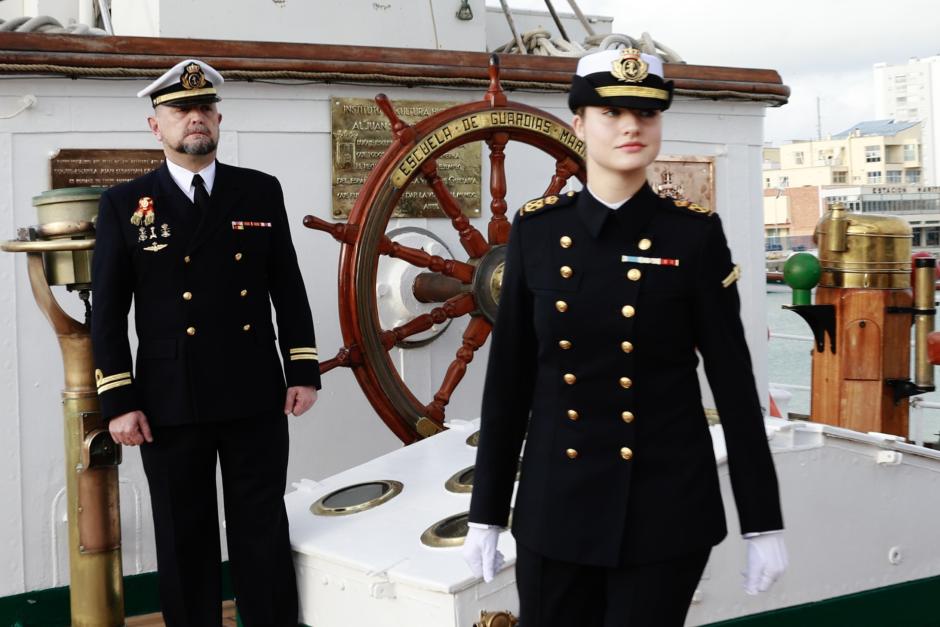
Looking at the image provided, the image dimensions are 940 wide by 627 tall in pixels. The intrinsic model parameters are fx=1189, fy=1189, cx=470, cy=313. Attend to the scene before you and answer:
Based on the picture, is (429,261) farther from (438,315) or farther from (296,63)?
(296,63)

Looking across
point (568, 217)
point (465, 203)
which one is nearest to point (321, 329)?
point (465, 203)

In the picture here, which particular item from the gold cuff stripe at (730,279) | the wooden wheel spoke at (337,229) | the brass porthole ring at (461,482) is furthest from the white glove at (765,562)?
the wooden wheel spoke at (337,229)

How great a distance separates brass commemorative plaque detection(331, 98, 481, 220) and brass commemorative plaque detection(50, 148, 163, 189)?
47cm

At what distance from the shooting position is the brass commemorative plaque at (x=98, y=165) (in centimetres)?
285

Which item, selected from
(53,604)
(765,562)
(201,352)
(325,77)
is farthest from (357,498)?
(765,562)

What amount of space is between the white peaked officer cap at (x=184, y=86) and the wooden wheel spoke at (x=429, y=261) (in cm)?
67

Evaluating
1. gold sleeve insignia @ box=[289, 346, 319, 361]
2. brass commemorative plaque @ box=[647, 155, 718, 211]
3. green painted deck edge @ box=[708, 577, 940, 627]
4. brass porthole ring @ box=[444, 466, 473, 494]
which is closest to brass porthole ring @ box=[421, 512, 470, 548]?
brass porthole ring @ box=[444, 466, 473, 494]

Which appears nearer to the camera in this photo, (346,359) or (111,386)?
(111,386)

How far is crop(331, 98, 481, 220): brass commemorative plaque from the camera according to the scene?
3.12 m

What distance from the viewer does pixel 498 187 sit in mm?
2871

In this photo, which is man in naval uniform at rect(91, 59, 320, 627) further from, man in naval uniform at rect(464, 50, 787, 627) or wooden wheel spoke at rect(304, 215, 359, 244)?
man in naval uniform at rect(464, 50, 787, 627)

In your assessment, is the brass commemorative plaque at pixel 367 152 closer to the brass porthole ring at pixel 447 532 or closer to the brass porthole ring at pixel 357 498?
the brass porthole ring at pixel 357 498

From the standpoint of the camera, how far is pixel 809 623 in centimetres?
245

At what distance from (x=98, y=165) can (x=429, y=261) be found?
84 cm
